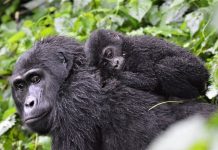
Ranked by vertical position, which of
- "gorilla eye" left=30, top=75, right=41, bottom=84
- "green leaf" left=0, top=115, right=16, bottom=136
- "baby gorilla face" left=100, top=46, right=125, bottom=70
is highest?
"baby gorilla face" left=100, top=46, right=125, bottom=70

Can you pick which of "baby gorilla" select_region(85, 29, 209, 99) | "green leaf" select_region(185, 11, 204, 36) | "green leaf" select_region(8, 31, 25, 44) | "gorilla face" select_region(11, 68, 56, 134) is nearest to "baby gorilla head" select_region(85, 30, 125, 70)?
"baby gorilla" select_region(85, 29, 209, 99)

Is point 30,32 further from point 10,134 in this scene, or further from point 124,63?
point 124,63

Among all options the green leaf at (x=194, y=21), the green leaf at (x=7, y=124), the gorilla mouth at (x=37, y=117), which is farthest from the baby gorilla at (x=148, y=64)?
the green leaf at (x=7, y=124)

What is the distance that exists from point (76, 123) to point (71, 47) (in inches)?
29.6

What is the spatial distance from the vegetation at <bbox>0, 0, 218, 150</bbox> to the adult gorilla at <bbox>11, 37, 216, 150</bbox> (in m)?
0.98

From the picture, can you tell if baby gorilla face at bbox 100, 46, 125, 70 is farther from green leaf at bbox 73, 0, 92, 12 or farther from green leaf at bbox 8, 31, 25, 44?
green leaf at bbox 8, 31, 25, 44

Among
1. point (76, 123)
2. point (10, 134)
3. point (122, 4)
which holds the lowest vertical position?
point (10, 134)

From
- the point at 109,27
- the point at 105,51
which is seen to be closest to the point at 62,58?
the point at 105,51

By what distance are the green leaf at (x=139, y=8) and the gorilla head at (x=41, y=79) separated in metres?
1.73

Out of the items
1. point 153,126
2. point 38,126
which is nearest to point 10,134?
point 38,126

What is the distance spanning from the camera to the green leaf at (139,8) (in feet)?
17.2

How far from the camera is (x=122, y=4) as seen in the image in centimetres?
563

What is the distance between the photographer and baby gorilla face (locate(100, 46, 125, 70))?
3.32m

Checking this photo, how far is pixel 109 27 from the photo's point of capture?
17.1 ft
